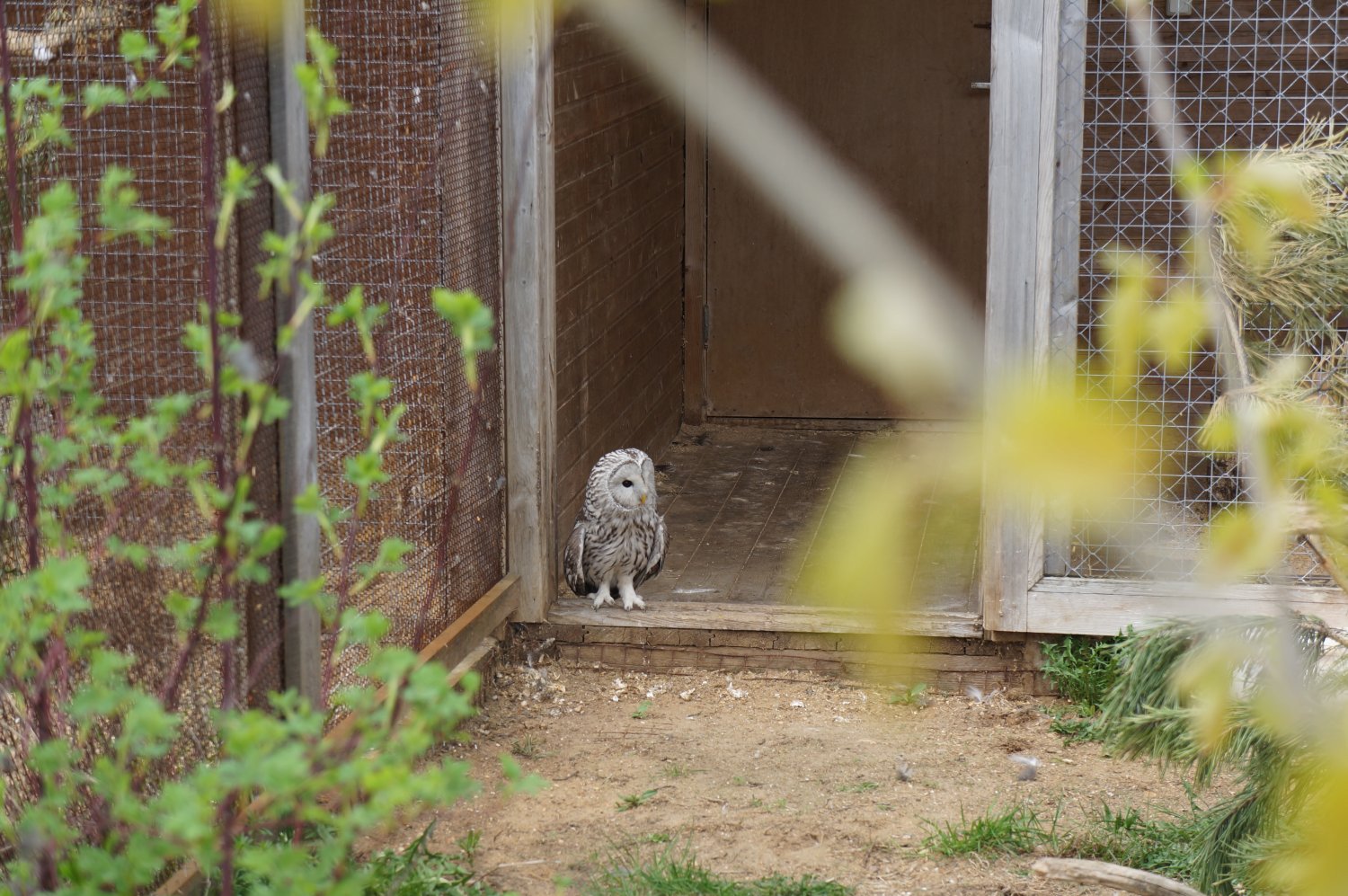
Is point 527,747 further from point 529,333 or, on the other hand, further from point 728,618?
point 529,333

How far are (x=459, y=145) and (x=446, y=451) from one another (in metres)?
0.83

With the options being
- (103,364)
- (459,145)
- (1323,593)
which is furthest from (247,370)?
(1323,593)

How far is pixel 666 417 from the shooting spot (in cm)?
710

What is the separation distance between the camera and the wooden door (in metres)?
7.07

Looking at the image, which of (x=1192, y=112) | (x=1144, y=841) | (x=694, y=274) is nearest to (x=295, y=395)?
(x=1144, y=841)

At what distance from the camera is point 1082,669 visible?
4.35 m

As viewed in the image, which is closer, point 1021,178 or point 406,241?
point 406,241

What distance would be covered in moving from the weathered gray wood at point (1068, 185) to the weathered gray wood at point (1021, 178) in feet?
0.12

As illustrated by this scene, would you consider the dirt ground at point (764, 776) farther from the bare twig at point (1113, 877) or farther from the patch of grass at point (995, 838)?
the bare twig at point (1113, 877)

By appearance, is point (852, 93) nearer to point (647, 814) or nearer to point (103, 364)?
point (647, 814)

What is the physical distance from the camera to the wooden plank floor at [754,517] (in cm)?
497

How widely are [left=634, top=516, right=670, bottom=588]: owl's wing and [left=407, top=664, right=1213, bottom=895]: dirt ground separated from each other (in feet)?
1.06

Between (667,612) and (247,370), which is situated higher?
(247,370)

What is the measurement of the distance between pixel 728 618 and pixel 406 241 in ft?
5.24
